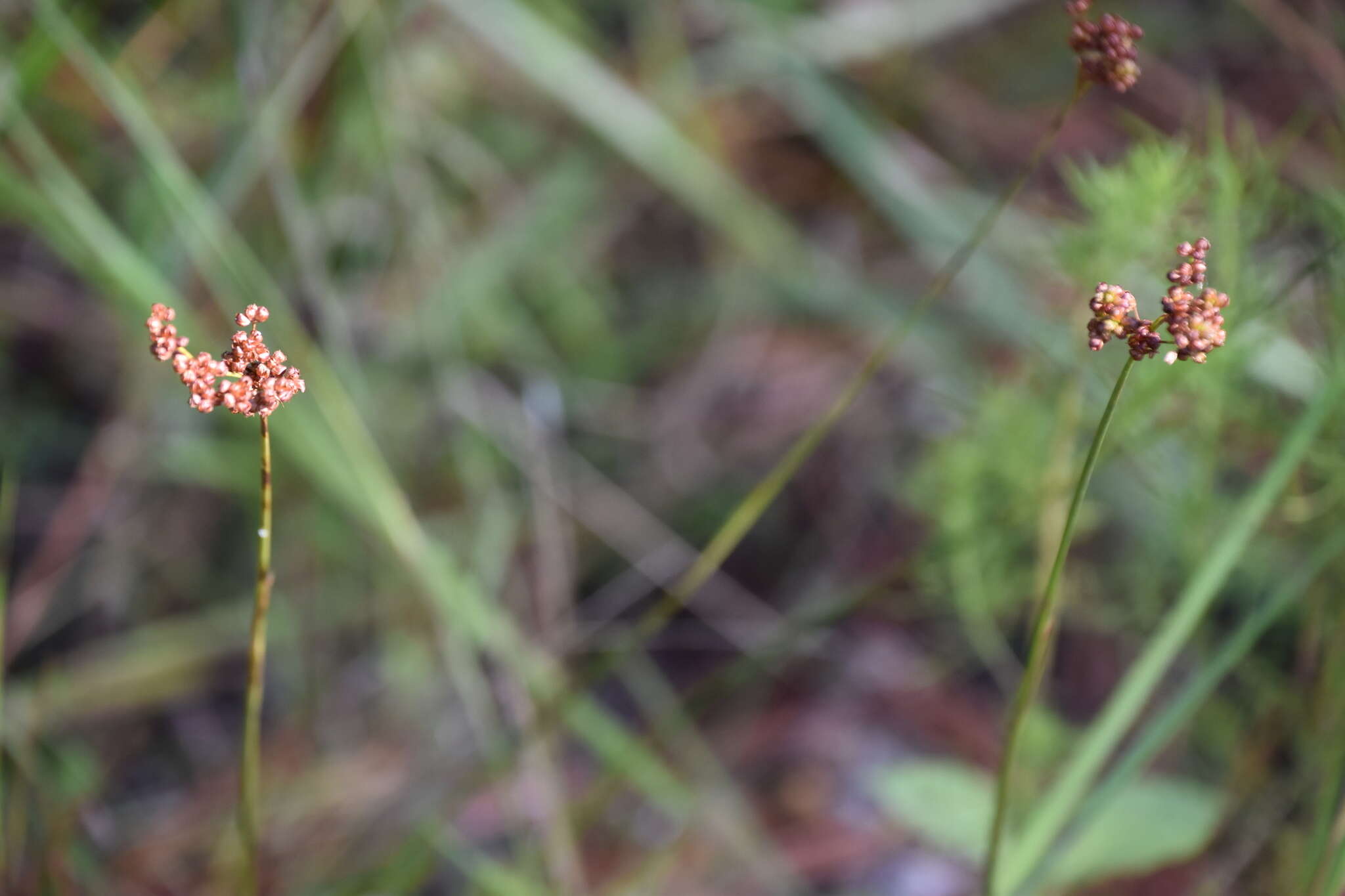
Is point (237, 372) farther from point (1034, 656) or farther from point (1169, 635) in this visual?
point (1169, 635)

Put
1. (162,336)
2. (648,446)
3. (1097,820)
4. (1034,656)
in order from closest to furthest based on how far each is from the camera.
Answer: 1. (162,336)
2. (1034,656)
3. (1097,820)
4. (648,446)

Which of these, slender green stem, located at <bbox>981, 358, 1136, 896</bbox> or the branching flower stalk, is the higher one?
the branching flower stalk

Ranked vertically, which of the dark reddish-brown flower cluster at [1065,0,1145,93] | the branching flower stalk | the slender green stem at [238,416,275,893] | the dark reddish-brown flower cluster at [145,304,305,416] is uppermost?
the dark reddish-brown flower cluster at [1065,0,1145,93]

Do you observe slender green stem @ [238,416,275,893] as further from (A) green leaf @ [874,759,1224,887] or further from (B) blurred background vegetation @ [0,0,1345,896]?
(A) green leaf @ [874,759,1224,887]

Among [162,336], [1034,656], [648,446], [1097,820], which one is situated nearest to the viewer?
[162,336]

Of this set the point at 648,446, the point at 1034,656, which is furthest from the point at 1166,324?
the point at 648,446

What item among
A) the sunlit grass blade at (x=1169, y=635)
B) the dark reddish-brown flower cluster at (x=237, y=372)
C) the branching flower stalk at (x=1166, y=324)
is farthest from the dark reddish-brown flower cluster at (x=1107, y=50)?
the dark reddish-brown flower cluster at (x=237, y=372)

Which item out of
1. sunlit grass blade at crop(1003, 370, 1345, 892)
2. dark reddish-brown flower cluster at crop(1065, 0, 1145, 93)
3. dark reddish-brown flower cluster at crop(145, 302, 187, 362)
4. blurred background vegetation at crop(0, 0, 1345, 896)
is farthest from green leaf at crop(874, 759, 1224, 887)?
dark reddish-brown flower cluster at crop(145, 302, 187, 362)

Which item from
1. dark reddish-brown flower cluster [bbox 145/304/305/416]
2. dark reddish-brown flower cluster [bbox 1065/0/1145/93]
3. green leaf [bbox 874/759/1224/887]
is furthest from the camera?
green leaf [bbox 874/759/1224/887]

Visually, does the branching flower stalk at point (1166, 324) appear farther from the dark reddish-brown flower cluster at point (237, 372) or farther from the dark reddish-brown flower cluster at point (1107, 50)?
the dark reddish-brown flower cluster at point (237, 372)
